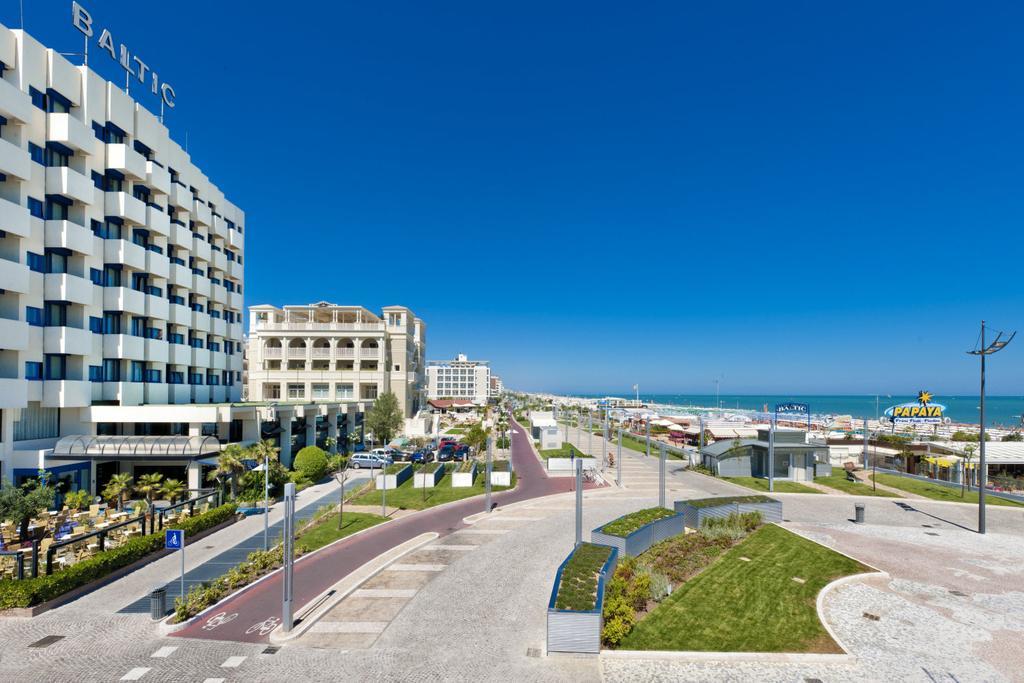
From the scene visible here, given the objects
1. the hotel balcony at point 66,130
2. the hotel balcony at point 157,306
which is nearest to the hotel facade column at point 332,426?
the hotel balcony at point 157,306

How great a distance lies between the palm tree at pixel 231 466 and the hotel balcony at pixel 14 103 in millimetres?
22906

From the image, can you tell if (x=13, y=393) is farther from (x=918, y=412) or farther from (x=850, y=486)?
(x=918, y=412)

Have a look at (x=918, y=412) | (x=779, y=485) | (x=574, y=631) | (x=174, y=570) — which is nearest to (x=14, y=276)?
(x=174, y=570)

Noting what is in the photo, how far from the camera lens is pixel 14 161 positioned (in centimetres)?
3034

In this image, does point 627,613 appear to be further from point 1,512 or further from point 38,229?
point 38,229

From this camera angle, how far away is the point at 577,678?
13.8 m

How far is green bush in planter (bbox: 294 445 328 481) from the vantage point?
138 ft

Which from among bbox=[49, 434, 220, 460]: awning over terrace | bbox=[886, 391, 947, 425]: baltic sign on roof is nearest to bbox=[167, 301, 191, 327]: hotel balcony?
bbox=[49, 434, 220, 460]: awning over terrace

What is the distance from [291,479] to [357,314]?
47467 mm

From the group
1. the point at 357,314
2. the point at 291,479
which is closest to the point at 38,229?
the point at 291,479

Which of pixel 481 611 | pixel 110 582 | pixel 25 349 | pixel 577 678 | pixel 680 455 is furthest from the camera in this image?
pixel 680 455

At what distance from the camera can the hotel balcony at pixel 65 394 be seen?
33594mm

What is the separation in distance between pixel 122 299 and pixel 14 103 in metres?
13.5

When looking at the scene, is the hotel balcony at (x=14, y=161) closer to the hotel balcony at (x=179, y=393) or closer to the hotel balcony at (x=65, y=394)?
the hotel balcony at (x=65, y=394)
